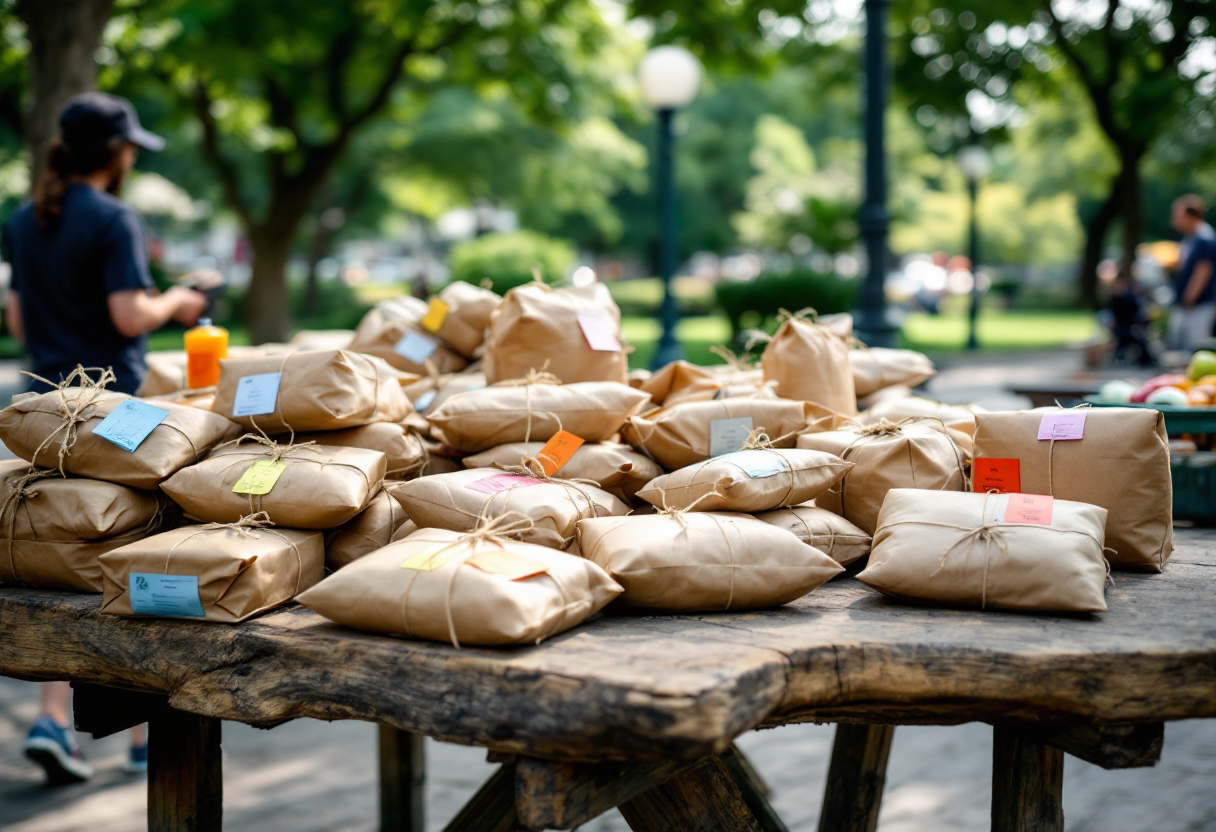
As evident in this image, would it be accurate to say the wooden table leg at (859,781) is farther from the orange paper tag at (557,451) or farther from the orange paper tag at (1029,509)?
the orange paper tag at (557,451)

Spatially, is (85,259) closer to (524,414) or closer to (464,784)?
(524,414)

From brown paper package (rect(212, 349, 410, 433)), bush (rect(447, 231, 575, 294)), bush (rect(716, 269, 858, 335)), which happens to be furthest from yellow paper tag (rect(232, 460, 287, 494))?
bush (rect(447, 231, 575, 294))

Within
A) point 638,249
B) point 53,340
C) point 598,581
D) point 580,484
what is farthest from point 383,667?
point 638,249

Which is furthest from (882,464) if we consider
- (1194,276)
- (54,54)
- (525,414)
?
(1194,276)

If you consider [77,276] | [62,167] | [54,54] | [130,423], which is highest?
[54,54]

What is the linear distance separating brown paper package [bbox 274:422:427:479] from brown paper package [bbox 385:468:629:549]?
0.79ft

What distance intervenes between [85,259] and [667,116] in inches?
265

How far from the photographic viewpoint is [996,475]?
7.62ft

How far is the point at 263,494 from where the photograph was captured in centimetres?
210

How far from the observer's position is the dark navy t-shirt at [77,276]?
10.2 feet

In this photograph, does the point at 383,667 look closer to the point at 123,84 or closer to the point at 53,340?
the point at 53,340

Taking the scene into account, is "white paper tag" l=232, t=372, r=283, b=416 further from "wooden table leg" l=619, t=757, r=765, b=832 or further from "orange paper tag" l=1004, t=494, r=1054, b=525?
"orange paper tag" l=1004, t=494, r=1054, b=525

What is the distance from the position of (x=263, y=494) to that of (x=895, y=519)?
128 centimetres

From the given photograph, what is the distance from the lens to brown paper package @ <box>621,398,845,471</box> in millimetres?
2521
